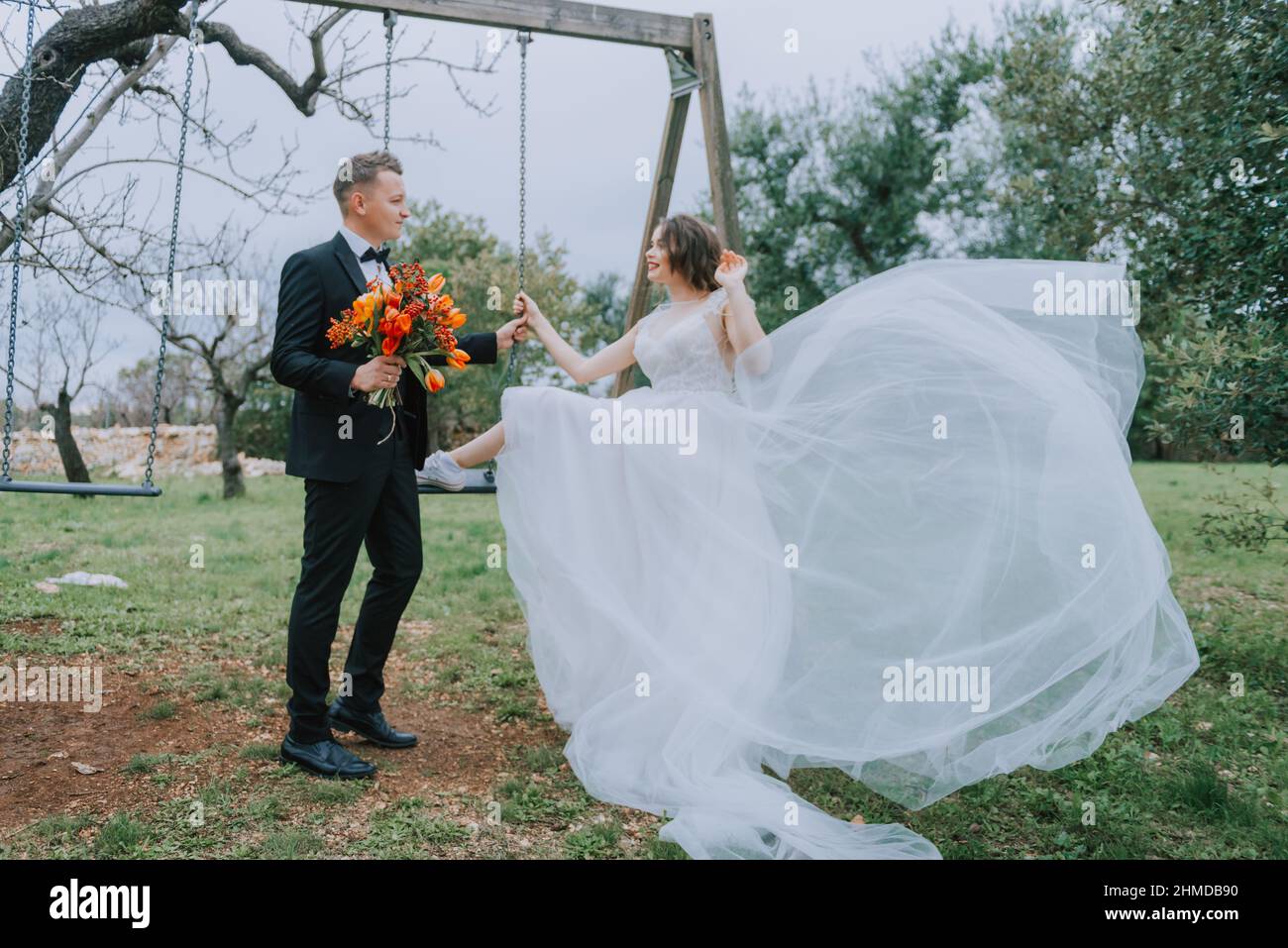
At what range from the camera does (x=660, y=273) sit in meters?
4.66

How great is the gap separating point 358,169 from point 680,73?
2.38 meters

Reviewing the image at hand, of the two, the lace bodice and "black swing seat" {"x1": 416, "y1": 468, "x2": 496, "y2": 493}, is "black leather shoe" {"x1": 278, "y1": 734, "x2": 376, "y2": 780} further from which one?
the lace bodice

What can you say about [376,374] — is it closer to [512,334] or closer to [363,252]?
[363,252]

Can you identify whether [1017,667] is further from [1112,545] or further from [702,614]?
[702,614]

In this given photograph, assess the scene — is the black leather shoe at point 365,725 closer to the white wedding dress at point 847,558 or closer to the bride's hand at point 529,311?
the white wedding dress at point 847,558

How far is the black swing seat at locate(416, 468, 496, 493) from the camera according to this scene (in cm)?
468

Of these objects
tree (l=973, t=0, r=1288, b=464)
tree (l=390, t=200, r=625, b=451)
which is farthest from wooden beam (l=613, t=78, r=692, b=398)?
tree (l=390, t=200, r=625, b=451)

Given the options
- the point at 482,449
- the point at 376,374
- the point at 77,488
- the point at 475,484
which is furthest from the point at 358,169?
the point at 77,488

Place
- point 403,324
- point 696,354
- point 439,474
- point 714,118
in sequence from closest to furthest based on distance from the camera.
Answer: point 403,324
point 696,354
point 439,474
point 714,118

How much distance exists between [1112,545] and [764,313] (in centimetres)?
1493

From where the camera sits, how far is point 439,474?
15.3 feet
